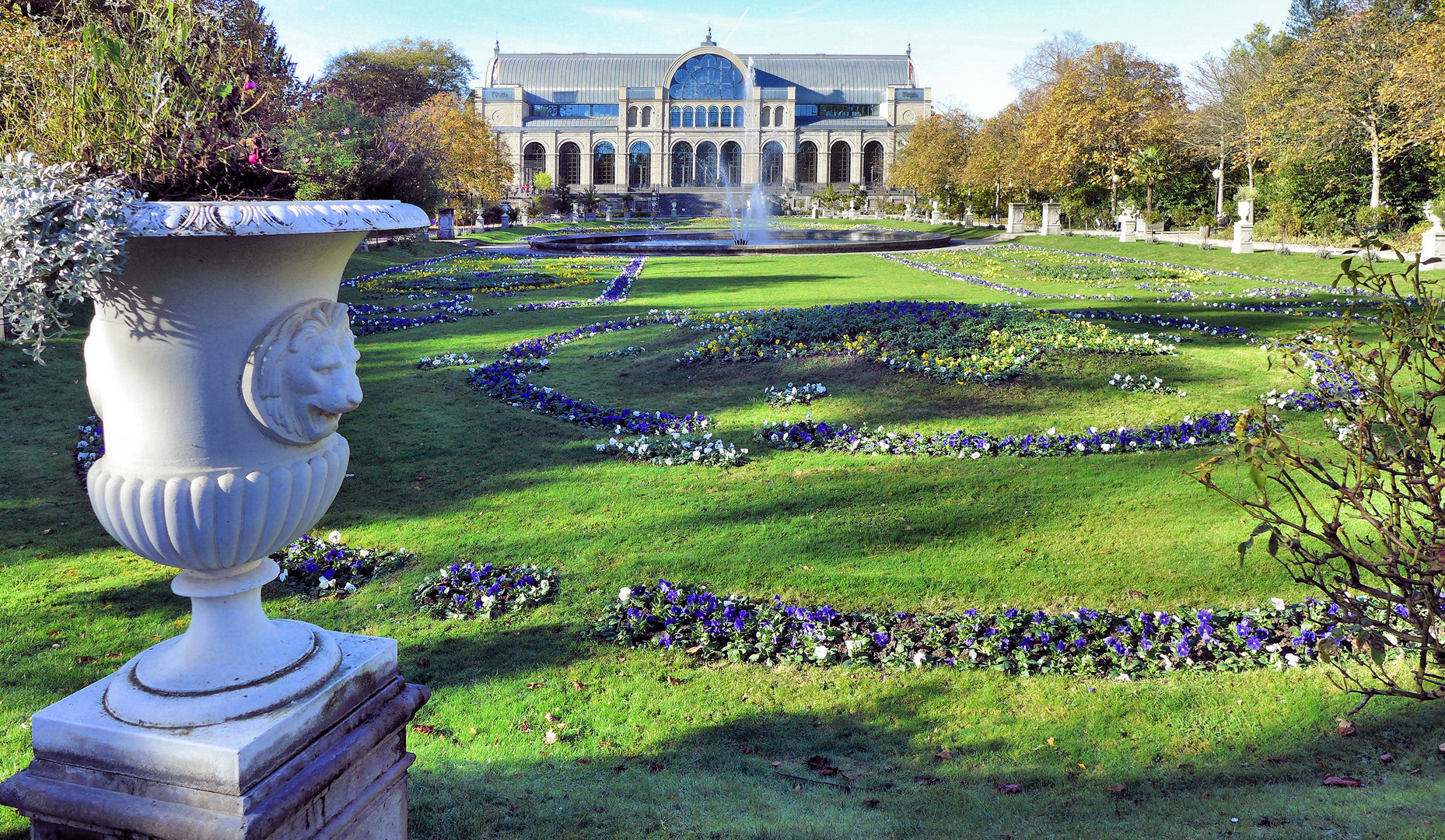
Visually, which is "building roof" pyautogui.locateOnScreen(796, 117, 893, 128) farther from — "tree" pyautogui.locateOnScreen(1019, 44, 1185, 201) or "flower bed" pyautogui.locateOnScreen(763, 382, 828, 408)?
"flower bed" pyautogui.locateOnScreen(763, 382, 828, 408)

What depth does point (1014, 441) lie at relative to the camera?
6.45 metres

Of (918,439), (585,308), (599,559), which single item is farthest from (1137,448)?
(585,308)

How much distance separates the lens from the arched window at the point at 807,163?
250 feet

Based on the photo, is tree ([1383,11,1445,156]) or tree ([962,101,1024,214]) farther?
tree ([962,101,1024,214])

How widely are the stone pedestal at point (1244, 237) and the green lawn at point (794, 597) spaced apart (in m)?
A: 16.5

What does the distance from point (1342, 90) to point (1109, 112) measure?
22.7 ft

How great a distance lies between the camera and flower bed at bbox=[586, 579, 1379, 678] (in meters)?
3.71

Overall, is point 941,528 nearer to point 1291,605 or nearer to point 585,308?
point 1291,605

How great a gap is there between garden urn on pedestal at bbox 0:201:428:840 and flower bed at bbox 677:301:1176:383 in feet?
20.8

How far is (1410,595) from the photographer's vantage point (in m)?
2.28

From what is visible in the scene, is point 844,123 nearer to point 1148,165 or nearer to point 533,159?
point 533,159

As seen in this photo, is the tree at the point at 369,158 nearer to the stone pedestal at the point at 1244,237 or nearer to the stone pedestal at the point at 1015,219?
the stone pedestal at the point at 1244,237

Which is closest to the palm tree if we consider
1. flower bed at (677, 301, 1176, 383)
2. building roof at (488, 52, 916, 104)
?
flower bed at (677, 301, 1176, 383)

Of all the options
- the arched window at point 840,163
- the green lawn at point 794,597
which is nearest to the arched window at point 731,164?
the arched window at point 840,163
